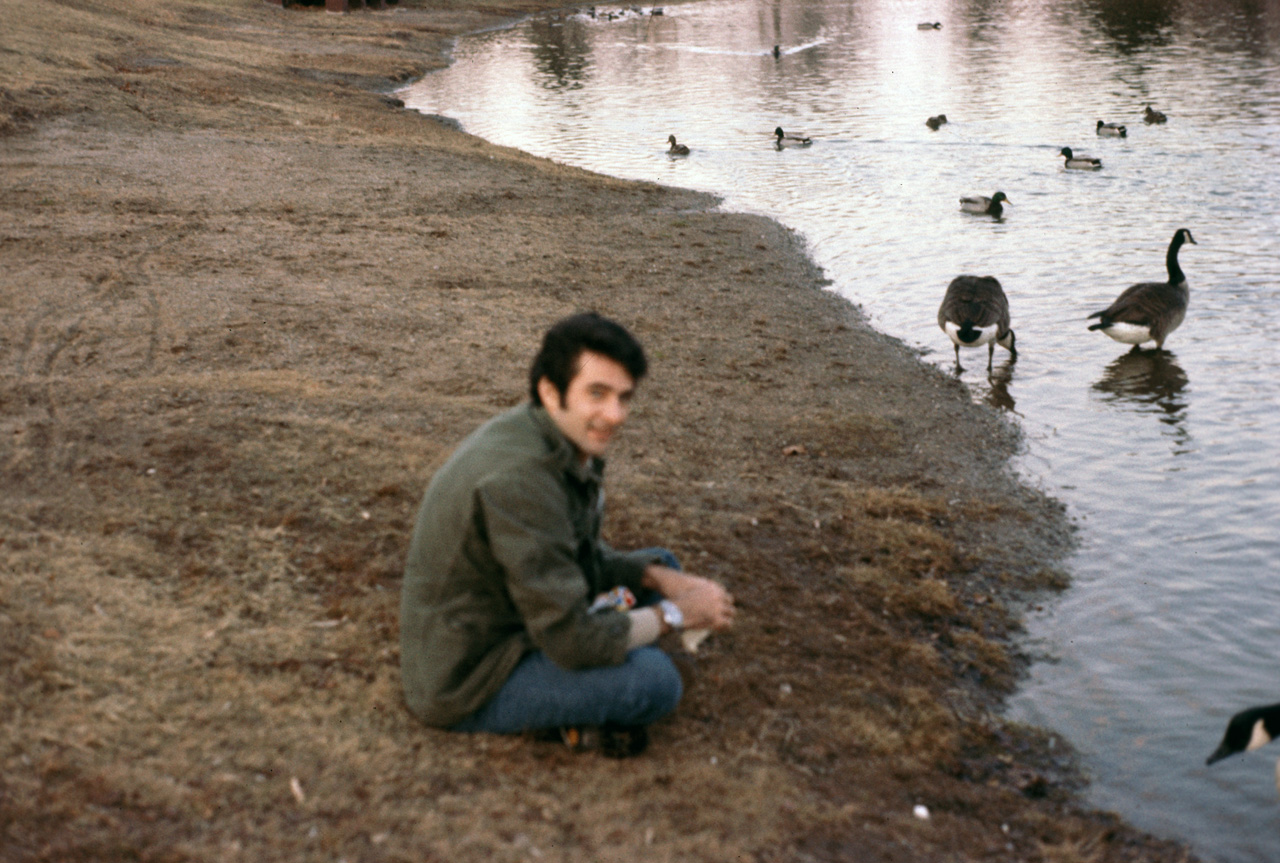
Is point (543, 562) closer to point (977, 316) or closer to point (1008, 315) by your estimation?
point (977, 316)

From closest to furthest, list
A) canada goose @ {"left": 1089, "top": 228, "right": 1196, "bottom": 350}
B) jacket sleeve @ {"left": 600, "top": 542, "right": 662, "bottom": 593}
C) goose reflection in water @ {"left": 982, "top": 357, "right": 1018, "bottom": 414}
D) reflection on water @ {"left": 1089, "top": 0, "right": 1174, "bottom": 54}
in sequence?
jacket sleeve @ {"left": 600, "top": 542, "right": 662, "bottom": 593} < goose reflection in water @ {"left": 982, "top": 357, "right": 1018, "bottom": 414} < canada goose @ {"left": 1089, "top": 228, "right": 1196, "bottom": 350} < reflection on water @ {"left": 1089, "top": 0, "right": 1174, "bottom": 54}

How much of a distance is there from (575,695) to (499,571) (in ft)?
2.01

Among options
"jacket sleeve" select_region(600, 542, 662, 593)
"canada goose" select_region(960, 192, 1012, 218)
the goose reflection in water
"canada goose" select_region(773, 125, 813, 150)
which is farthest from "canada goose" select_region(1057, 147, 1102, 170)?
"jacket sleeve" select_region(600, 542, 662, 593)

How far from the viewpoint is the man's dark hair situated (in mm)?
3861

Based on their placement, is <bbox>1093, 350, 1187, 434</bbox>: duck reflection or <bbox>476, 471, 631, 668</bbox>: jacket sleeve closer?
<bbox>476, 471, 631, 668</bbox>: jacket sleeve

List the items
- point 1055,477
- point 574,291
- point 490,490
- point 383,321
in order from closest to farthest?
point 490,490 → point 1055,477 → point 383,321 → point 574,291

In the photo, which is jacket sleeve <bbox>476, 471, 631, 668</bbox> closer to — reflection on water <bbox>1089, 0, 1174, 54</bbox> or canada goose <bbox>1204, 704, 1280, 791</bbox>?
canada goose <bbox>1204, 704, 1280, 791</bbox>

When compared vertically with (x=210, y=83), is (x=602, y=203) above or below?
below

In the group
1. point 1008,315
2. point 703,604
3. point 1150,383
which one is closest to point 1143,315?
point 1150,383

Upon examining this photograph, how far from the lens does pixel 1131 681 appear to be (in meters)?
5.95

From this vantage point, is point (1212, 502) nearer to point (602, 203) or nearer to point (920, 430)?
point (920, 430)

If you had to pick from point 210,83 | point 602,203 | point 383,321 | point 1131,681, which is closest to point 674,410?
point 383,321

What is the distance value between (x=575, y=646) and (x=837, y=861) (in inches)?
51.9

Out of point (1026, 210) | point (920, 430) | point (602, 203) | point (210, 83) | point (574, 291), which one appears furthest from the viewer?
point (210, 83)
